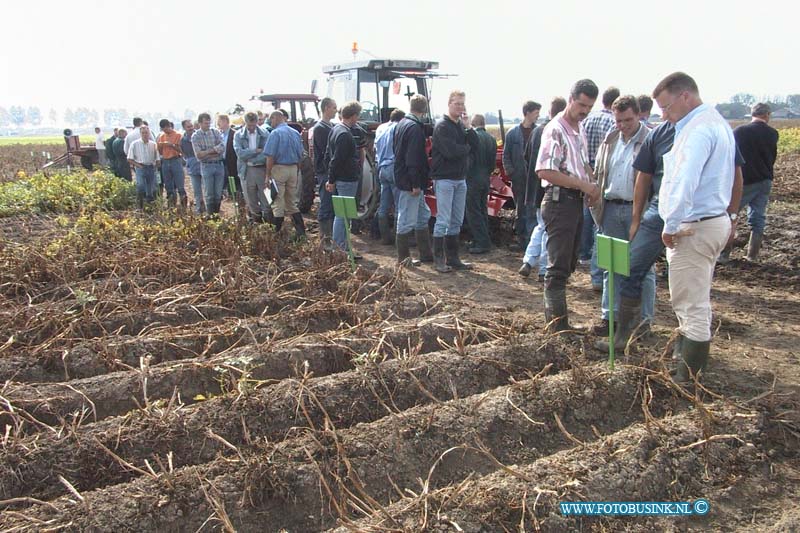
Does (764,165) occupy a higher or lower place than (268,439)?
higher

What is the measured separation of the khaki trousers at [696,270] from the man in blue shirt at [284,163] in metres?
4.63

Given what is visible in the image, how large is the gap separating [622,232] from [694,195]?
4.08ft

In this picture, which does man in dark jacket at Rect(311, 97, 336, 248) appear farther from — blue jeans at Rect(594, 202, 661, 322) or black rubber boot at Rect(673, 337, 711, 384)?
black rubber boot at Rect(673, 337, 711, 384)

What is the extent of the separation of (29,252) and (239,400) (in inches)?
144

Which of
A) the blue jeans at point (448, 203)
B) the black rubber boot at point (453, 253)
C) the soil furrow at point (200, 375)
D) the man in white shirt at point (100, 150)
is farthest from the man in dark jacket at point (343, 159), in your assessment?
the man in white shirt at point (100, 150)

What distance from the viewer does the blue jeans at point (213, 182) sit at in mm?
9141

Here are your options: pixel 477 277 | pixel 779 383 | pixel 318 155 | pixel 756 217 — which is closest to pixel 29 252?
pixel 318 155

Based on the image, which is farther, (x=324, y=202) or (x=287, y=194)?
(x=287, y=194)

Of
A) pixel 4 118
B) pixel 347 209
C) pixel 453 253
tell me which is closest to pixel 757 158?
pixel 453 253

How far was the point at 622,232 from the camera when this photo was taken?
4.49 meters

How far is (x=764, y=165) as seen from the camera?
Answer: 6160mm

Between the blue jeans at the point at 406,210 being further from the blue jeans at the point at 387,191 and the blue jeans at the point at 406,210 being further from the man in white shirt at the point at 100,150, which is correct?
the man in white shirt at the point at 100,150

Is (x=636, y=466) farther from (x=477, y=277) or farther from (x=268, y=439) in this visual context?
(x=477, y=277)

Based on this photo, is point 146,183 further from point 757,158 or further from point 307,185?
point 757,158
